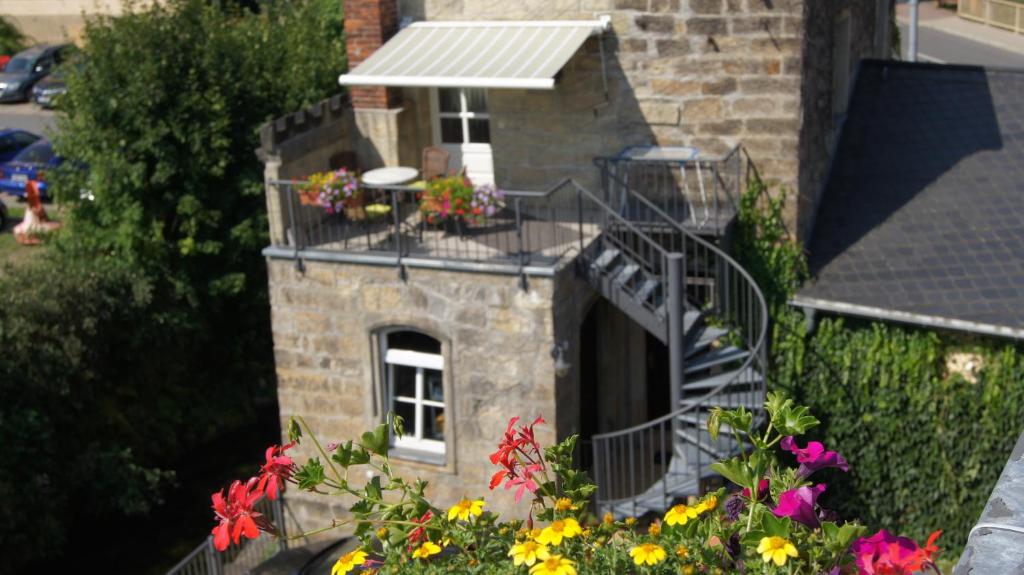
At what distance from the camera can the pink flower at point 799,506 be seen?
14.3 ft

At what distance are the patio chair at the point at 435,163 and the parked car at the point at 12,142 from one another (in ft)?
60.6

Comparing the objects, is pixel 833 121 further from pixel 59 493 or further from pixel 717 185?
pixel 59 493

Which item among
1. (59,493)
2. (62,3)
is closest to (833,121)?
(59,493)

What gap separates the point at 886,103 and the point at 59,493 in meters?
11.2

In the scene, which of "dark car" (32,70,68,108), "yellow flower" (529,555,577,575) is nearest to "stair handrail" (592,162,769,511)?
"yellow flower" (529,555,577,575)

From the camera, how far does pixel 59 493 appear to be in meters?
16.2

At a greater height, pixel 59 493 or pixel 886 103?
pixel 886 103

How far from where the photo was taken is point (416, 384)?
14.6 m

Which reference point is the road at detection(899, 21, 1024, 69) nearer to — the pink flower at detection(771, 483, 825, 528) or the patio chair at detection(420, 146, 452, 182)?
the patio chair at detection(420, 146, 452, 182)

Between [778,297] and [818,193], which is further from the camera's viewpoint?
[818,193]

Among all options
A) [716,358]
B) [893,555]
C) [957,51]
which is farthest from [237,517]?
[957,51]

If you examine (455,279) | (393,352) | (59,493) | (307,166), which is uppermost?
(307,166)

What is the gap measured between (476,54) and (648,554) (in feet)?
35.7

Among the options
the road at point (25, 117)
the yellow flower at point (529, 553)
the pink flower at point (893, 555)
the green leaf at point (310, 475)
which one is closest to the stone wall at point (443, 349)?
the green leaf at point (310, 475)
